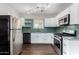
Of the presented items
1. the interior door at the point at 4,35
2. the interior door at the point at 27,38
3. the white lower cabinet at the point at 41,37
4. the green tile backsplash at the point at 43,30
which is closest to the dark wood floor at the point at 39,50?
the white lower cabinet at the point at 41,37

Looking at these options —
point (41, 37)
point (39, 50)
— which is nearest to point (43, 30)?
point (41, 37)

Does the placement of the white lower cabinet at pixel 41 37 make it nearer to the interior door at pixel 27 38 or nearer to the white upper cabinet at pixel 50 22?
the interior door at pixel 27 38

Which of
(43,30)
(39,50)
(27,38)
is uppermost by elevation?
(43,30)

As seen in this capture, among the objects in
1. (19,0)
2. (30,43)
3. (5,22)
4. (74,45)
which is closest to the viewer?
(19,0)

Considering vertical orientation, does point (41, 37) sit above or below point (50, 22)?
below

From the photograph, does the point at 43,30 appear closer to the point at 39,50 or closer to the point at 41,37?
the point at 41,37

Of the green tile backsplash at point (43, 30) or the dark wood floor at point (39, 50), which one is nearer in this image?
the dark wood floor at point (39, 50)

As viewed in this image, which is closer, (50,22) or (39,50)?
(39,50)

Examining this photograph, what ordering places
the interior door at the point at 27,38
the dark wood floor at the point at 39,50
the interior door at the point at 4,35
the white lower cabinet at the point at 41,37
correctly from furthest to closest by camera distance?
the interior door at the point at 27,38, the white lower cabinet at the point at 41,37, the dark wood floor at the point at 39,50, the interior door at the point at 4,35

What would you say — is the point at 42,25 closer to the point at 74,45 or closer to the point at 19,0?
the point at 74,45
